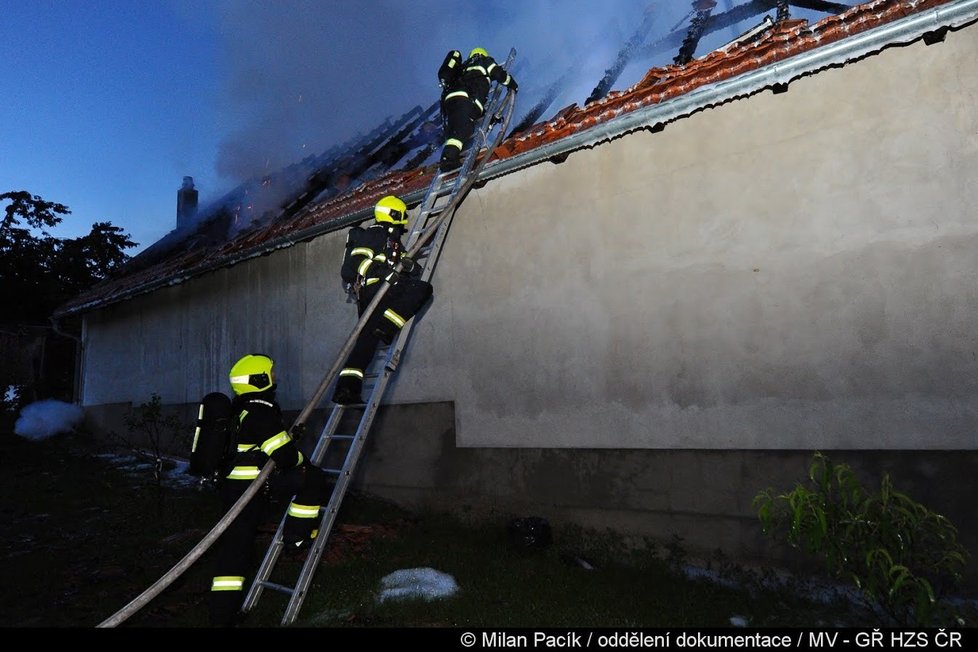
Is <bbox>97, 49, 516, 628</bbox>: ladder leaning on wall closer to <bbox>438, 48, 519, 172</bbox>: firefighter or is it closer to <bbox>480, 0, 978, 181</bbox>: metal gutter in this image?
<bbox>438, 48, 519, 172</bbox>: firefighter

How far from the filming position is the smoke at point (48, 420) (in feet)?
35.6

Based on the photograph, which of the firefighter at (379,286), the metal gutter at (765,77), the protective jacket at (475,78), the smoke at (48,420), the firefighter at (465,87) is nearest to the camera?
the metal gutter at (765,77)

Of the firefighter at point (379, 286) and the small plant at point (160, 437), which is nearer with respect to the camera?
the firefighter at point (379, 286)

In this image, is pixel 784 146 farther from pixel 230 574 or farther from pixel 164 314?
pixel 164 314

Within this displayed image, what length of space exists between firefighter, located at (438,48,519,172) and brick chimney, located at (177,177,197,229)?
12.3 metres

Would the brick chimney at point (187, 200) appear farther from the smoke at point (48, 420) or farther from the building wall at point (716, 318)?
the building wall at point (716, 318)

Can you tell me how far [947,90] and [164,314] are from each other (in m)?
10.0

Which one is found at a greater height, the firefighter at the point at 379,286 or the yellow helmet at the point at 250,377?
the firefighter at the point at 379,286

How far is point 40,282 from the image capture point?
16141mm

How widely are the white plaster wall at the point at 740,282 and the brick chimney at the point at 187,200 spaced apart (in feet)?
45.3

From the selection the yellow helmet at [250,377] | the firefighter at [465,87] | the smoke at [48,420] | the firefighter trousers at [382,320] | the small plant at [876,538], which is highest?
the firefighter at [465,87]

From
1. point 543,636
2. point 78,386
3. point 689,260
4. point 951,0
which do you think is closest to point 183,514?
point 543,636

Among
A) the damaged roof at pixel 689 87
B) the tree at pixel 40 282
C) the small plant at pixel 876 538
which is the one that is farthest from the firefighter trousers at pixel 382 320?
the tree at pixel 40 282

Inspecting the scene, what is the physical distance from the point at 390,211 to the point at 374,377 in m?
1.56
